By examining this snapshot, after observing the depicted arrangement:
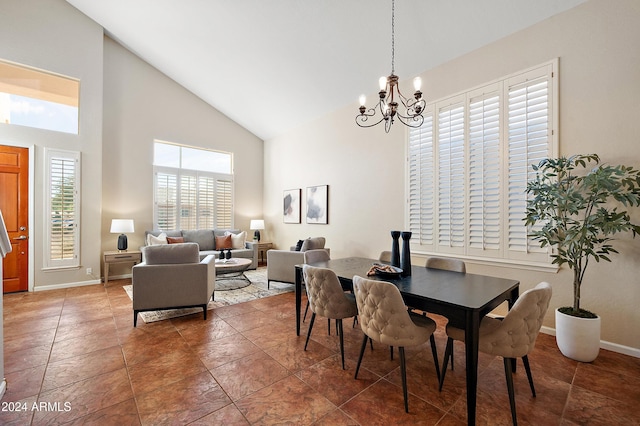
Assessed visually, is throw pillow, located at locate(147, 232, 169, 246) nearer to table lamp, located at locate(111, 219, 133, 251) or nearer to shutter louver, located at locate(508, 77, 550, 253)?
table lamp, located at locate(111, 219, 133, 251)

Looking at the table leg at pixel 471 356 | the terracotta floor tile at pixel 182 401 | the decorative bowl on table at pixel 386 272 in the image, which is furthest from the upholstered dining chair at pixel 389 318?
the terracotta floor tile at pixel 182 401

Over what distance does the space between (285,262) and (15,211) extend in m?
4.49

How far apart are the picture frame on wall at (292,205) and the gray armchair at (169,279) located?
10.7 feet

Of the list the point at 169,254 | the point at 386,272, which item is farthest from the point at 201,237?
the point at 386,272

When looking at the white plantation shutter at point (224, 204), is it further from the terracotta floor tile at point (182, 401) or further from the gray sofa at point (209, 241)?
the terracotta floor tile at point (182, 401)

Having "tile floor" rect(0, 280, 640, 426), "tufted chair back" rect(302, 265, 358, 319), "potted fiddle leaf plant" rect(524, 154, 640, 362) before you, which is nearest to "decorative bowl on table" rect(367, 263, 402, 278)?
"tufted chair back" rect(302, 265, 358, 319)

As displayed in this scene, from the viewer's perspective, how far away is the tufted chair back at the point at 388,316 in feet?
6.08

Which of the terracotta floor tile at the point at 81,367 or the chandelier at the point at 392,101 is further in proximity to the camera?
the chandelier at the point at 392,101

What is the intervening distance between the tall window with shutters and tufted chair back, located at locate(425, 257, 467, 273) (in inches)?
221

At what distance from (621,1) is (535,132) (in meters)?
1.29

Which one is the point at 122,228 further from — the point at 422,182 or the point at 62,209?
the point at 422,182

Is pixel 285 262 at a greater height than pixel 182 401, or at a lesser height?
greater

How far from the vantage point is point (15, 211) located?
445 cm

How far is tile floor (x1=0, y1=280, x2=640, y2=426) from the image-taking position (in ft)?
5.82
